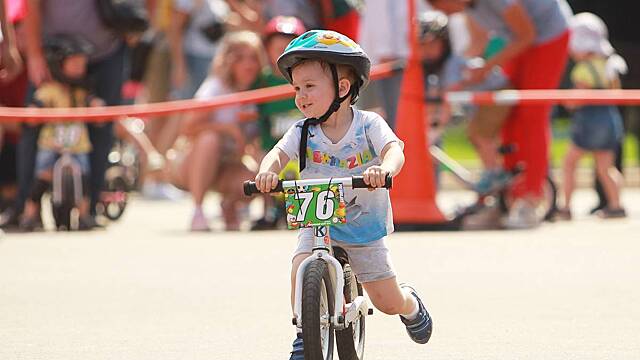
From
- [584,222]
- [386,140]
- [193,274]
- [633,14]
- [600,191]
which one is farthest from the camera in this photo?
[633,14]

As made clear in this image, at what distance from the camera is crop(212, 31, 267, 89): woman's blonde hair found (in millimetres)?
11695

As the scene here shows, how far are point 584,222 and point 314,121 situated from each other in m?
7.31

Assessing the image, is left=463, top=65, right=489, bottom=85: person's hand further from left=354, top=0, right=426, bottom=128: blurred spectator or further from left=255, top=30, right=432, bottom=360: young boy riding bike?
left=255, top=30, right=432, bottom=360: young boy riding bike

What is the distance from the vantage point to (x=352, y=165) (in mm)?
5262

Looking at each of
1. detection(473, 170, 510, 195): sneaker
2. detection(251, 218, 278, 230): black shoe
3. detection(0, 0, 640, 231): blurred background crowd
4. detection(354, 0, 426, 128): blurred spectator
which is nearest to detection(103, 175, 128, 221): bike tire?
detection(0, 0, 640, 231): blurred background crowd

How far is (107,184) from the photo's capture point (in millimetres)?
A: 12453

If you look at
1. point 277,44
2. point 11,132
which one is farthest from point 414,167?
point 11,132

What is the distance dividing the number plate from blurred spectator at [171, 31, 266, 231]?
653 cm

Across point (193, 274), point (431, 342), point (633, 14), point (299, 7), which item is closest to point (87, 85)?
point (299, 7)

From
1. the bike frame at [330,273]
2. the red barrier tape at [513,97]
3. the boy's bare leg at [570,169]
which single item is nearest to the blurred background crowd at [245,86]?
the red barrier tape at [513,97]

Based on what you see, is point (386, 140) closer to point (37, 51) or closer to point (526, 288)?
point (526, 288)

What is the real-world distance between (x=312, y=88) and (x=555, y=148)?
17548mm

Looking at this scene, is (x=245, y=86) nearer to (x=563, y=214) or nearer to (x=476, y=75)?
(x=476, y=75)

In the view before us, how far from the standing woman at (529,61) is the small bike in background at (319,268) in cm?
645
